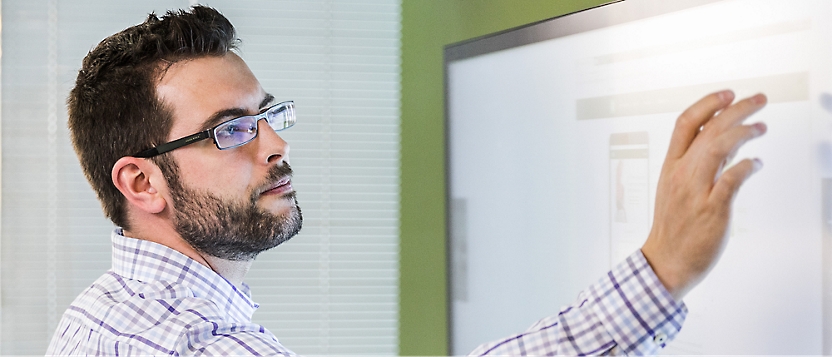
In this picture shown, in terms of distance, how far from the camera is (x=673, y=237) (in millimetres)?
780

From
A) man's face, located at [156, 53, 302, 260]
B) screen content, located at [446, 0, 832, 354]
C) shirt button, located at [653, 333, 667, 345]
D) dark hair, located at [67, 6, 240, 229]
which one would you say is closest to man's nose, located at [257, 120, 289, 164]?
man's face, located at [156, 53, 302, 260]

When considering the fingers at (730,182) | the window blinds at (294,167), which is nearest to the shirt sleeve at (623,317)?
the fingers at (730,182)

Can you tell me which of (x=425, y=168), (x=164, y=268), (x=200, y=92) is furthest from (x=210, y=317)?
(x=425, y=168)

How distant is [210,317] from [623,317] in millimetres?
621

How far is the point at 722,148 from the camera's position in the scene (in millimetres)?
736

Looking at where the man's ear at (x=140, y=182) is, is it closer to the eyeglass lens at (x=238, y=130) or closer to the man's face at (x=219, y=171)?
the man's face at (x=219, y=171)

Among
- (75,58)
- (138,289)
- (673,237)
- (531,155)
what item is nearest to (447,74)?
(531,155)

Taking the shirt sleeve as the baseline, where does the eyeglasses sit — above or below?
above

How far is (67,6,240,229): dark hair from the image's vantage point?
1.27 meters

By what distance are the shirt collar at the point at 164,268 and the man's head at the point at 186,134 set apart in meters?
0.06

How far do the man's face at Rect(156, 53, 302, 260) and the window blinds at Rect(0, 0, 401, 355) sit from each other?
119cm

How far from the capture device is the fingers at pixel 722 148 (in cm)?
73

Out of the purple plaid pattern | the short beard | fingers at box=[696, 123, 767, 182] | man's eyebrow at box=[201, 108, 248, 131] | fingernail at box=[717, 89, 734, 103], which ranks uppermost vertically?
man's eyebrow at box=[201, 108, 248, 131]

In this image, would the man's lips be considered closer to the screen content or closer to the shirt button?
the screen content
